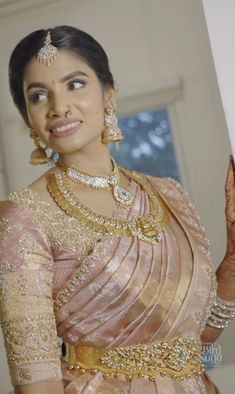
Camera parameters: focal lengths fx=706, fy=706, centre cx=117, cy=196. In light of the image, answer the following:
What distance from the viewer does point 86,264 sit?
937mm

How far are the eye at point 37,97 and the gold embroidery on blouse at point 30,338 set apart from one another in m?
0.30

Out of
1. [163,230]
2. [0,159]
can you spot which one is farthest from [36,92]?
[0,159]

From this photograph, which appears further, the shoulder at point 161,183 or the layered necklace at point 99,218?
the shoulder at point 161,183

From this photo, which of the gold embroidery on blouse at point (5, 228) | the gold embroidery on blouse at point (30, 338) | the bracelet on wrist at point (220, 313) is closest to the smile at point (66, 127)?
the gold embroidery on blouse at point (5, 228)

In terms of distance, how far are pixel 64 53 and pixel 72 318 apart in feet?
1.19

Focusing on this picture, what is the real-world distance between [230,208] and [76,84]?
277mm

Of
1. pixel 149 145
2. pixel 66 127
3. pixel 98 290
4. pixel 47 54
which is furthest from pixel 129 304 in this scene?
pixel 149 145

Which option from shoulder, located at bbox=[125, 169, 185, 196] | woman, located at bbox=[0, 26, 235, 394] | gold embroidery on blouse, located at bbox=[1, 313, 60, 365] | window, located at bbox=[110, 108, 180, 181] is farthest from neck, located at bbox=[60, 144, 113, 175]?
window, located at bbox=[110, 108, 180, 181]

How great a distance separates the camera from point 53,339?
904mm

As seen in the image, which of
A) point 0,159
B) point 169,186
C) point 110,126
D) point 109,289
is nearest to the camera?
point 109,289

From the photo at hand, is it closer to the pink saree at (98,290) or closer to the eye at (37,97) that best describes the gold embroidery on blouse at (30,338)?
the pink saree at (98,290)

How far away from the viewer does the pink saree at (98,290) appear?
92 cm

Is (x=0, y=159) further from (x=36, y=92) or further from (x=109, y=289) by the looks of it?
(x=109, y=289)

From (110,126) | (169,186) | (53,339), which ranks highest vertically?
(110,126)
